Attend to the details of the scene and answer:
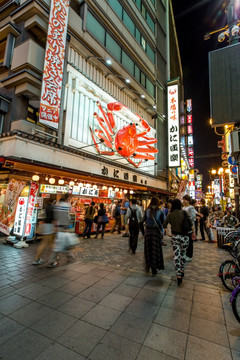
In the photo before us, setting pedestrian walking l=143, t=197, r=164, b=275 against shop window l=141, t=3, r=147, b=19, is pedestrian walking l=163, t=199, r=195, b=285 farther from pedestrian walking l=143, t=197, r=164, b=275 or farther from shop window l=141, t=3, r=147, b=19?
shop window l=141, t=3, r=147, b=19

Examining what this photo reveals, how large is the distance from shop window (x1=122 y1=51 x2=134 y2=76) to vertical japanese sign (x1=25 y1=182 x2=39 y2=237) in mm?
14951

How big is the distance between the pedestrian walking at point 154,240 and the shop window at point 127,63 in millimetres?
16589

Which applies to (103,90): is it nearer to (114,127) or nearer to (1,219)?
(114,127)

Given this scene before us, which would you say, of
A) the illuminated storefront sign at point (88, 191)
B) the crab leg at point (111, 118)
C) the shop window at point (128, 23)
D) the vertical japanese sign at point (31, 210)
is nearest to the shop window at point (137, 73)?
the shop window at point (128, 23)

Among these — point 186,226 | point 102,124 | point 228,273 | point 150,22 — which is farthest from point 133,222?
point 150,22

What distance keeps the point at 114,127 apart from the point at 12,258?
38.0 feet

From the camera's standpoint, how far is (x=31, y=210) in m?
8.20

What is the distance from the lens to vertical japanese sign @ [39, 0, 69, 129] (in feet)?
28.2

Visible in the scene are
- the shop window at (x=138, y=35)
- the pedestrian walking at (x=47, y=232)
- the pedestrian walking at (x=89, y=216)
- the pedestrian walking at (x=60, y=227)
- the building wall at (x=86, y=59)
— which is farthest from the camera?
the shop window at (x=138, y=35)

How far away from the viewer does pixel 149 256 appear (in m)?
5.18

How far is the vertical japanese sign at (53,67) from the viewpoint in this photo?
339 inches

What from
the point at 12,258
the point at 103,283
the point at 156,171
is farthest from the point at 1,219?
the point at 156,171

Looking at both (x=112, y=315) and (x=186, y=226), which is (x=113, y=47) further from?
(x=112, y=315)

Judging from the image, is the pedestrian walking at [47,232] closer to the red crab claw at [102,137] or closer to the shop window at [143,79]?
the red crab claw at [102,137]
